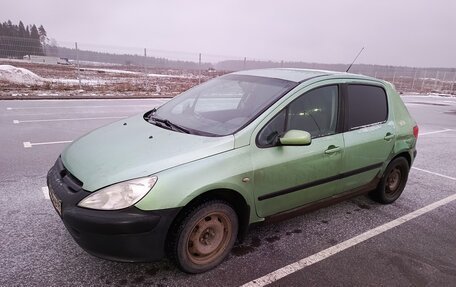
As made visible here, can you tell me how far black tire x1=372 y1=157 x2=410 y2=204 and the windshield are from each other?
1.87 metres

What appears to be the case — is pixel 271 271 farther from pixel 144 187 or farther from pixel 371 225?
pixel 371 225

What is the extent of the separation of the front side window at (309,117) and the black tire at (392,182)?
128cm

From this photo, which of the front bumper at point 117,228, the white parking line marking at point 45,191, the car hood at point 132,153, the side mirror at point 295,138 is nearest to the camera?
the front bumper at point 117,228

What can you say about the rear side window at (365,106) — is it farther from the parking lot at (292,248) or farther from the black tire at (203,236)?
the black tire at (203,236)

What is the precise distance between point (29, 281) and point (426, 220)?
13.2 ft

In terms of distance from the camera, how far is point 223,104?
353cm

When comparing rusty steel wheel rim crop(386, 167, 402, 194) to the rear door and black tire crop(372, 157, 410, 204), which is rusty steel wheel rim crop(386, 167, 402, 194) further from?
the rear door

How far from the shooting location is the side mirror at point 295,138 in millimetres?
2689

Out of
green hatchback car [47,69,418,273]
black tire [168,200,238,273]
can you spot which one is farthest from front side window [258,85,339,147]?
black tire [168,200,238,273]

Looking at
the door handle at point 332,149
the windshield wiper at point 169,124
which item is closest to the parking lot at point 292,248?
the door handle at point 332,149

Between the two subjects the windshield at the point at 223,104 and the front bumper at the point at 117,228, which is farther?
the windshield at the point at 223,104

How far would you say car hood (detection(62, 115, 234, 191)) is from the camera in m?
2.29

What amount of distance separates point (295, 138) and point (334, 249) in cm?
120

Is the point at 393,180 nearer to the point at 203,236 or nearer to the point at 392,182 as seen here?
the point at 392,182
